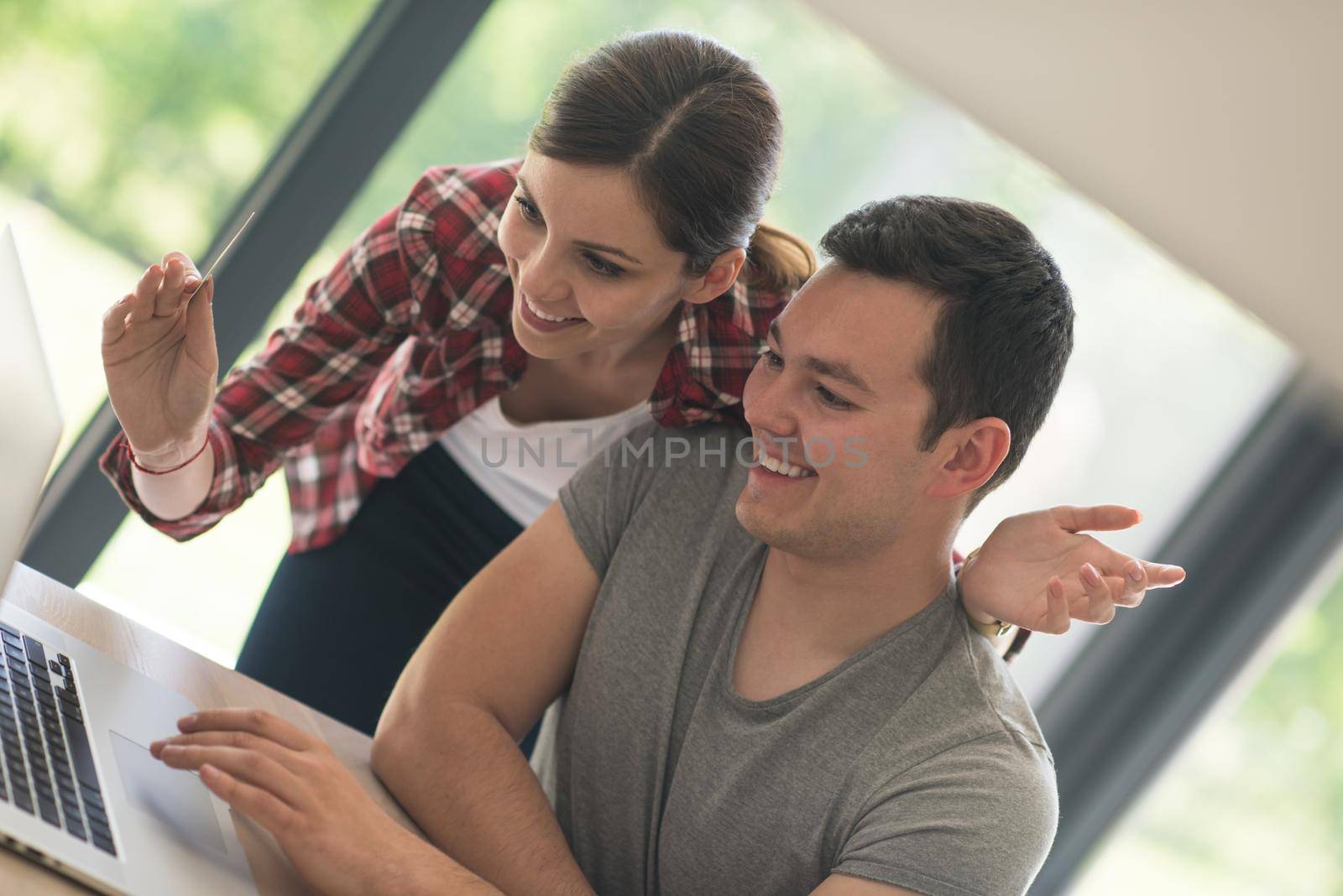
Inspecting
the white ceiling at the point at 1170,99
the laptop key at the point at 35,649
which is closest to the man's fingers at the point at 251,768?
the laptop key at the point at 35,649

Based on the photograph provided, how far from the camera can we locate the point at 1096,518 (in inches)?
49.8

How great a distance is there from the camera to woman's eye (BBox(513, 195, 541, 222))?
1.31 metres

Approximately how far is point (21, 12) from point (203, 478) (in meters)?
1.30

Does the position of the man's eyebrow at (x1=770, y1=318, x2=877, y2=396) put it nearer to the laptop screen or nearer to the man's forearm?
the man's forearm

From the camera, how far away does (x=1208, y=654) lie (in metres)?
2.65

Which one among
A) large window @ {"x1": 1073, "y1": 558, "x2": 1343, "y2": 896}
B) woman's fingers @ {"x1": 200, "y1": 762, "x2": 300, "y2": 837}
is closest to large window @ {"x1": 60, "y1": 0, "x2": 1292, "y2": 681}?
large window @ {"x1": 1073, "y1": 558, "x2": 1343, "y2": 896}

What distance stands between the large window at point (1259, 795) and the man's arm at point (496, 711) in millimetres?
1912

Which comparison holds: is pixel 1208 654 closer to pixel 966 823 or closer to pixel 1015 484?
pixel 1015 484

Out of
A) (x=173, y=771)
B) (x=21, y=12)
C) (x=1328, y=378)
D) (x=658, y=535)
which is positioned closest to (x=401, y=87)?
(x=21, y=12)

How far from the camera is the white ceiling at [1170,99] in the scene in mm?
2086

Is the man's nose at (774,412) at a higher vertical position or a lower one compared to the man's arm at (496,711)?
higher

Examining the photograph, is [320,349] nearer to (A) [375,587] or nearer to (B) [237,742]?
(A) [375,587]

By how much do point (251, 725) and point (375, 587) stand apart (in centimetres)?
68

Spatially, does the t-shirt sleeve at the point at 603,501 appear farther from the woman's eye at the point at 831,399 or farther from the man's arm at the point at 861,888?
the man's arm at the point at 861,888
